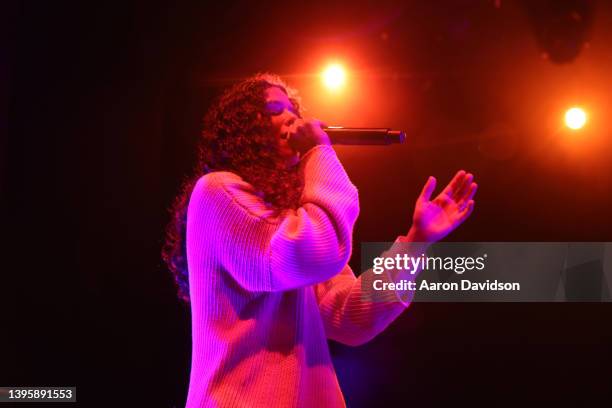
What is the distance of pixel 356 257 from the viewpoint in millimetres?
1473

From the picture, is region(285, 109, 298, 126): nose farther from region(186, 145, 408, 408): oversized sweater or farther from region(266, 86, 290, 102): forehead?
region(186, 145, 408, 408): oversized sweater

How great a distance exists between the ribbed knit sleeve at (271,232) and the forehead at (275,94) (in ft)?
0.87

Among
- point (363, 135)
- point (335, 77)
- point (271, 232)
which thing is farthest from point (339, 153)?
point (271, 232)

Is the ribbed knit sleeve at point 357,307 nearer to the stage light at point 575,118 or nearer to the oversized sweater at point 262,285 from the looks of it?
the oversized sweater at point 262,285

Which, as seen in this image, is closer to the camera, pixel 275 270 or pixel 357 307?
pixel 275 270

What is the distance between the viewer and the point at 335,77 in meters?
1.50

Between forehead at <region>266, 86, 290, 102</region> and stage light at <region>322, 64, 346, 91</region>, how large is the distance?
376mm

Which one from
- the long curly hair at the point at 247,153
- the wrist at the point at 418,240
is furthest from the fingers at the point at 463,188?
the long curly hair at the point at 247,153

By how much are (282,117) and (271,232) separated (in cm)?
34

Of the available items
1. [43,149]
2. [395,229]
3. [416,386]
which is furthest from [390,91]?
[43,149]

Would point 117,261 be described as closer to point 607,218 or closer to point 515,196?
point 515,196

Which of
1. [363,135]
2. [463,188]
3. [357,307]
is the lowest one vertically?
[357,307]

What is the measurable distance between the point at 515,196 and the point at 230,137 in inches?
34.1

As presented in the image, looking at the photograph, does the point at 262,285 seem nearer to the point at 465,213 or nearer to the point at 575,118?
the point at 465,213
